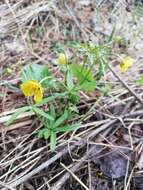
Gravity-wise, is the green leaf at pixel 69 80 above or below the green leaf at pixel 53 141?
above

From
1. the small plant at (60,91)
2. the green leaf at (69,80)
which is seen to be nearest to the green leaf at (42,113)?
the small plant at (60,91)

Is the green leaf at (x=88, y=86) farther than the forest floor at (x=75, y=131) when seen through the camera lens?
Yes

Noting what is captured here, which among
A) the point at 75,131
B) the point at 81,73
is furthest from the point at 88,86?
the point at 75,131

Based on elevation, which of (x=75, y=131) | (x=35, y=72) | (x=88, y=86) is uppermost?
(x=35, y=72)

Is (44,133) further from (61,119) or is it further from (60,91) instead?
(60,91)

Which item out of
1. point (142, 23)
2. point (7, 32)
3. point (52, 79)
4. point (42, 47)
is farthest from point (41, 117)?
point (142, 23)

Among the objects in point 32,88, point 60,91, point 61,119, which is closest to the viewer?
point 32,88

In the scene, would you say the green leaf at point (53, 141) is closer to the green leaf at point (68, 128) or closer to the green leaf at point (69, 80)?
the green leaf at point (68, 128)

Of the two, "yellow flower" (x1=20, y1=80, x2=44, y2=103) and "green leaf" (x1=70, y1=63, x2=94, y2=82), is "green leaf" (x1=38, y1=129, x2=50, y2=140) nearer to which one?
"yellow flower" (x1=20, y1=80, x2=44, y2=103)
